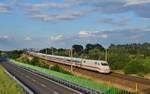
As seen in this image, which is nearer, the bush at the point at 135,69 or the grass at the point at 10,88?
the grass at the point at 10,88

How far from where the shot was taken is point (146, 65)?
84875 mm

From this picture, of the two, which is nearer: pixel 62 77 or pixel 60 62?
pixel 62 77

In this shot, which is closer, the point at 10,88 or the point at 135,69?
the point at 10,88

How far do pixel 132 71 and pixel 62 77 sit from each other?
25.8 m

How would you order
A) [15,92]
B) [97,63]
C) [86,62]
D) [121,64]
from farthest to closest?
[121,64], [86,62], [97,63], [15,92]

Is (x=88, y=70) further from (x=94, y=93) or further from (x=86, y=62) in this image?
(x=94, y=93)

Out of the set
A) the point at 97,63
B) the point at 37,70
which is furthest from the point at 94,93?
the point at 37,70

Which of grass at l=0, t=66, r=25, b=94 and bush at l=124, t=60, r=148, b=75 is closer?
grass at l=0, t=66, r=25, b=94

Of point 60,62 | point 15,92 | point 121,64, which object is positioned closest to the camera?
point 15,92

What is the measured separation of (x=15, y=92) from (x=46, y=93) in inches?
155

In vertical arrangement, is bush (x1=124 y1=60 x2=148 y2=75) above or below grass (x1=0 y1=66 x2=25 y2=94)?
above

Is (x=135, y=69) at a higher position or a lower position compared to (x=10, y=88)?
higher

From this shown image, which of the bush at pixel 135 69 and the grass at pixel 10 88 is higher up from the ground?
the bush at pixel 135 69

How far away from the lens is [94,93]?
131 feet
